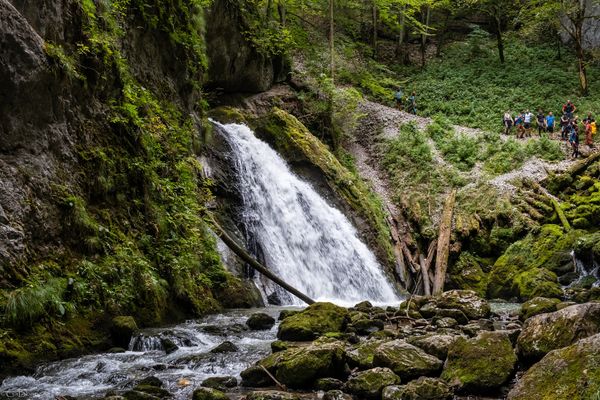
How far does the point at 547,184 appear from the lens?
20.6m

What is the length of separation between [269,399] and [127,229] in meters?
5.50

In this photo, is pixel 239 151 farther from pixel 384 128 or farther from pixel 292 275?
pixel 384 128

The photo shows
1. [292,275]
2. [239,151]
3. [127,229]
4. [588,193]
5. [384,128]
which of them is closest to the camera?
[127,229]

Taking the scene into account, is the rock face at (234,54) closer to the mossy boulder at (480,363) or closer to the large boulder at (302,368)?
the large boulder at (302,368)

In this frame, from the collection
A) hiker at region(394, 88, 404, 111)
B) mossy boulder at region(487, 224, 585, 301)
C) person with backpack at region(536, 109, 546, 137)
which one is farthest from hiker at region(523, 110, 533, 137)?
mossy boulder at region(487, 224, 585, 301)

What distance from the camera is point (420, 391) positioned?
16.8 ft

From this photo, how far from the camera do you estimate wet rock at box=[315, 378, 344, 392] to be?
5664 mm

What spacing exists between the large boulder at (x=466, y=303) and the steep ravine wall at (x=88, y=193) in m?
4.67

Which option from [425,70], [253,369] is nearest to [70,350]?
[253,369]

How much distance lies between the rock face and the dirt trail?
19.4 feet

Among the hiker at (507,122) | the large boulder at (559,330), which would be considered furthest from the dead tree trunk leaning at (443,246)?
the large boulder at (559,330)

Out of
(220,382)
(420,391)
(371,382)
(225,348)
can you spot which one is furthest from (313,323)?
(420,391)

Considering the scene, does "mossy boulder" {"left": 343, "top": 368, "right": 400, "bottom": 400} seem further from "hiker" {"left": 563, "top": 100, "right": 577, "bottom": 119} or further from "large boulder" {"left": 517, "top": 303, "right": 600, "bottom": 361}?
"hiker" {"left": 563, "top": 100, "right": 577, "bottom": 119}

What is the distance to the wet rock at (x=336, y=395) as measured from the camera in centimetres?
533
